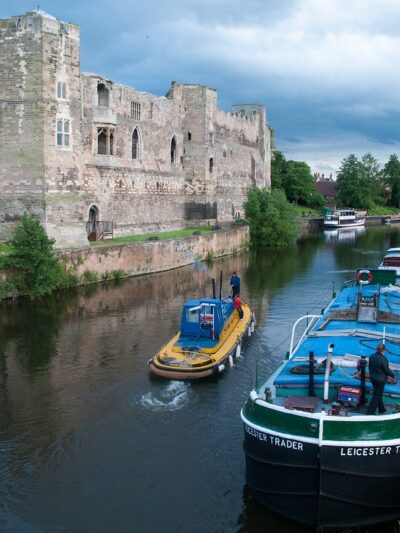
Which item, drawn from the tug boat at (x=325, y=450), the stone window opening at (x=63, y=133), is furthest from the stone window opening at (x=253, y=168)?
the tug boat at (x=325, y=450)

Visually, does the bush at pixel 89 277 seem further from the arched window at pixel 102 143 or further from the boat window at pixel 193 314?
the boat window at pixel 193 314

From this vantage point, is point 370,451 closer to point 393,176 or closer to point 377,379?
point 377,379

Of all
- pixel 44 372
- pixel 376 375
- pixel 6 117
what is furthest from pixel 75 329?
pixel 376 375

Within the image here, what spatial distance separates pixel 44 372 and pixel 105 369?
159 cm

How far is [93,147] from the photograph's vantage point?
33.3 metres

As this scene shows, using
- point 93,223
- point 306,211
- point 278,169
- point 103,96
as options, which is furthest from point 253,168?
point 93,223

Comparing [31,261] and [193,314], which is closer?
[193,314]

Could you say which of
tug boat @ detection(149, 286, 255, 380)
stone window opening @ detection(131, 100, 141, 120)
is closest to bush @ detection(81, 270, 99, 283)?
tug boat @ detection(149, 286, 255, 380)

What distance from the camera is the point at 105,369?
1658 centimetres

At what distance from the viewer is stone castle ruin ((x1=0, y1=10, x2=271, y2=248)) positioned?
1075 inches

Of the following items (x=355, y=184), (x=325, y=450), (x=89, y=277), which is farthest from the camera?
(x=355, y=184)

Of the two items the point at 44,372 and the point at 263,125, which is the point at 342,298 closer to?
the point at 44,372

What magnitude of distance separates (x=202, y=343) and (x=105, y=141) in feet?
68.3

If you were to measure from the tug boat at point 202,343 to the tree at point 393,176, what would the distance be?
97.6 meters
